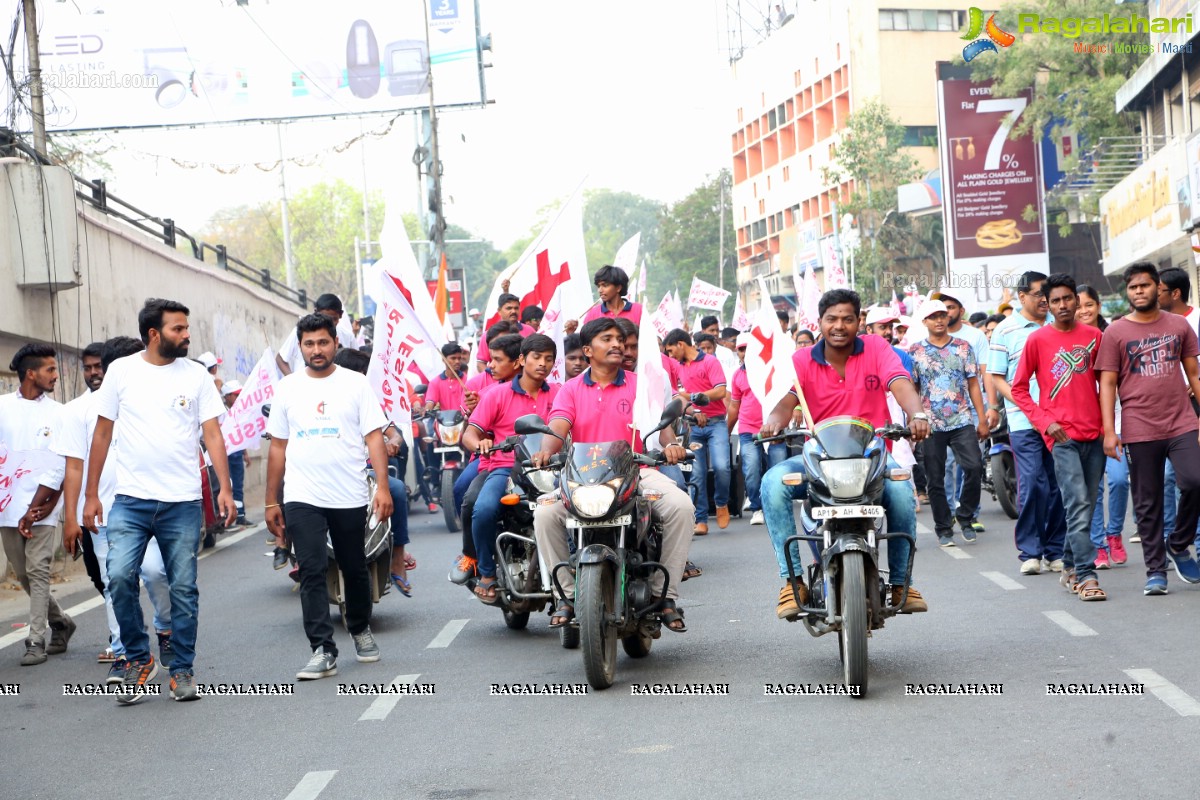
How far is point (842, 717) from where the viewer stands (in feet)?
21.4

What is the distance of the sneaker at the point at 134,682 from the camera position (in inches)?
309

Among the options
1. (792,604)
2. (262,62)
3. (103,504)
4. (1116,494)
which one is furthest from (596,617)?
(262,62)

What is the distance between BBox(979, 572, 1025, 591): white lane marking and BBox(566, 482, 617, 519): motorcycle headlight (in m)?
3.72

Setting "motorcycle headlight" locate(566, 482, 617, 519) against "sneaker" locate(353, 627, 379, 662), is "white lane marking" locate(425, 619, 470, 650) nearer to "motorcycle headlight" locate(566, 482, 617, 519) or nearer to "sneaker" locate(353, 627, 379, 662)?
"sneaker" locate(353, 627, 379, 662)

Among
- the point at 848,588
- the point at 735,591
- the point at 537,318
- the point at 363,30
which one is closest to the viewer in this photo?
the point at 848,588

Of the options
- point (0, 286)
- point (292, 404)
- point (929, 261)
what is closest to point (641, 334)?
point (292, 404)

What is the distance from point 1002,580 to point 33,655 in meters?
5.97

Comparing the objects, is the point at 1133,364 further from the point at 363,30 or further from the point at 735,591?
the point at 363,30

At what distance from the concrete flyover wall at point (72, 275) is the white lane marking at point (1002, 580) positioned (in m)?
9.32

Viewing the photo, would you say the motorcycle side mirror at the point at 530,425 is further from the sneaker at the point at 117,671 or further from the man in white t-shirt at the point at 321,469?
the sneaker at the point at 117,671

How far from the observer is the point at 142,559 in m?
8.07

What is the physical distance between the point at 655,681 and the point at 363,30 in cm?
3195

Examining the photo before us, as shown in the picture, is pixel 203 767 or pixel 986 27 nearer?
pixel 203 767

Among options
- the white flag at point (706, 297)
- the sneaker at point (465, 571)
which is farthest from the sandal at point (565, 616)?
the white flag at point (706, 297)
